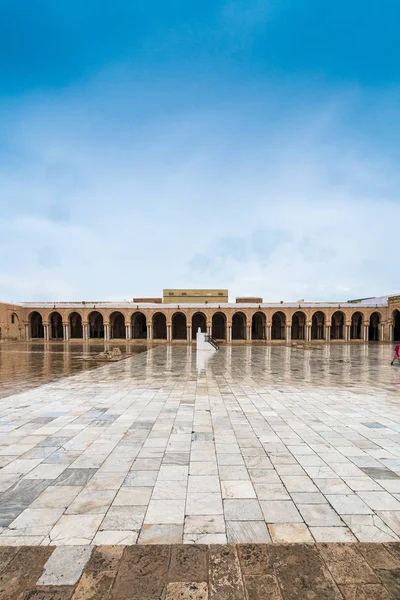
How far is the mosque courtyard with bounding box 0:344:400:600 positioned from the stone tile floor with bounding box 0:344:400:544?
0.02 metres

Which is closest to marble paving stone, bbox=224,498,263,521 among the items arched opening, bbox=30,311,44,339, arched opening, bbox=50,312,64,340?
arched opening, bbox=50,312,64,340

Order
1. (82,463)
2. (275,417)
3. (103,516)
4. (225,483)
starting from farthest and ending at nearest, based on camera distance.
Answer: (275,417) < (82,463) < (225,483) < (103,516)

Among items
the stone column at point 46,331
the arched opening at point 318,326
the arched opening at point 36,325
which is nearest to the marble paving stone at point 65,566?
the stone column at point 46,331

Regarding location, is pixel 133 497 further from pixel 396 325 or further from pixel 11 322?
pixel 396 325

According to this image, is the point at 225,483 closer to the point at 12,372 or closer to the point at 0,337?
the point at 12,372

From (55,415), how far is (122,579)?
171 inches

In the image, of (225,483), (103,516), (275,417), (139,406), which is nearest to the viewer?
(103,516)

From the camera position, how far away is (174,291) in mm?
44719

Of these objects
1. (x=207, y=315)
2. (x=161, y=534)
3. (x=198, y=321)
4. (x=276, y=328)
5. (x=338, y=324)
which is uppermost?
(x=207, y=315)

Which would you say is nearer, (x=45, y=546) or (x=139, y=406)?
(x=45, y=546)

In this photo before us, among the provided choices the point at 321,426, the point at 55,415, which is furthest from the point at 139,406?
the point at 321,426

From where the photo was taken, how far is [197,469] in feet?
12.1

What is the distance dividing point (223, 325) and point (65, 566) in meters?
37.2

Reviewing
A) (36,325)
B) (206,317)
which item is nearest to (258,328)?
(206,317)
